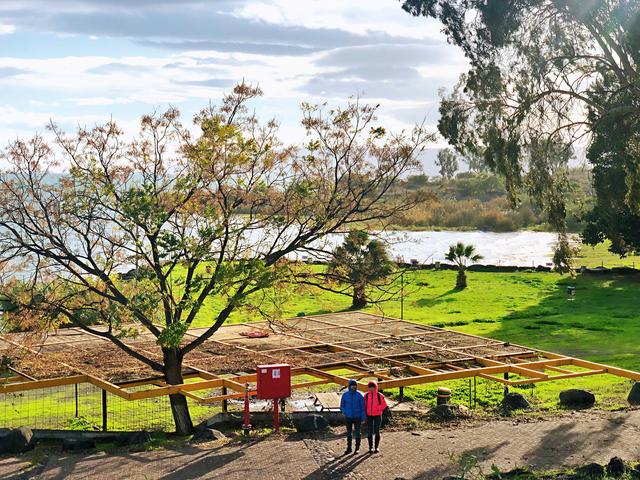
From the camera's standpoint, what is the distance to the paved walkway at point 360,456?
15.3 meters

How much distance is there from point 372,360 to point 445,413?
3271mm

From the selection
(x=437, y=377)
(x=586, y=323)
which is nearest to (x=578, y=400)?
(x=437, y=377)

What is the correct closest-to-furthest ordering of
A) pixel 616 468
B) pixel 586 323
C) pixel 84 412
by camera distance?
1. pixel 616 468
2. pixel 84 412
3. pixel 586 323

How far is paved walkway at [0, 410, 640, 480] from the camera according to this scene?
50.1 feet

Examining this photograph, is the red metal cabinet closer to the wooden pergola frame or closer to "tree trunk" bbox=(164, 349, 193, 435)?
the wooden pergola frame

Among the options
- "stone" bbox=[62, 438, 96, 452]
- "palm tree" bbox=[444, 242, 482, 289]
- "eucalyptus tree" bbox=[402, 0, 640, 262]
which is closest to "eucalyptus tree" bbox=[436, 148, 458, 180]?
"palm tree" bbox=[444, 242, 482, 289]

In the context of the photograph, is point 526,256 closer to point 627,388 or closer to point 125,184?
point 627,388

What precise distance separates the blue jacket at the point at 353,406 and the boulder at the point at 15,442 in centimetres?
602

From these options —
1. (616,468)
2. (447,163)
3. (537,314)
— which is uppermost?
(447,163)

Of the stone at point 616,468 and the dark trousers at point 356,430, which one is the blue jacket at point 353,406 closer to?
Answer: the dark trousers at point 356,430

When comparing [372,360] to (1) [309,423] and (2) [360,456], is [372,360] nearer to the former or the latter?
(1) [309,423]

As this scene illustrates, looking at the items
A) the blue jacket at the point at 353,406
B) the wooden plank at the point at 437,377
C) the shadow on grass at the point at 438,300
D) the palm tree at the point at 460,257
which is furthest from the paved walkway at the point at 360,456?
the palm tree at the point at 460,257

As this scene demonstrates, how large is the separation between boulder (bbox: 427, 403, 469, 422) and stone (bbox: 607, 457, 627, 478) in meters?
5.22

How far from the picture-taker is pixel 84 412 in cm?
2433
